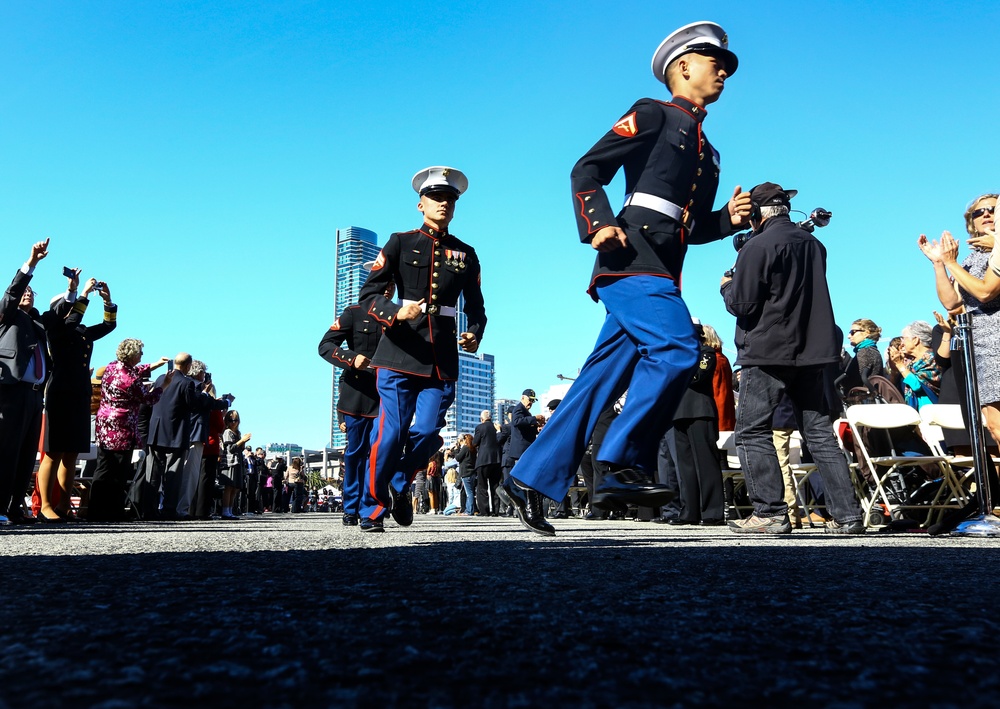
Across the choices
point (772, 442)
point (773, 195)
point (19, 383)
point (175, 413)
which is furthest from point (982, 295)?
point (175, 413)

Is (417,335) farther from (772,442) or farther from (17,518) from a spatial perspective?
(17,518)

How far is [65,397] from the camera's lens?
8383 mm

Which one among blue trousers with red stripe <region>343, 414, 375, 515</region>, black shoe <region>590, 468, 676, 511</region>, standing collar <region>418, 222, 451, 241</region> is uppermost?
standing collar <region>418, 222, 451, 241</region>

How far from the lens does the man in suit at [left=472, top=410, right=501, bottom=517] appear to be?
1560 centimetres

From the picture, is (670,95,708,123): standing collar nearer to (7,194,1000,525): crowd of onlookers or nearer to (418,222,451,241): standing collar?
(7,194,1000,525): crowd of onlookers

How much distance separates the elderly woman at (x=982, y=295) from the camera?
4.41 metres

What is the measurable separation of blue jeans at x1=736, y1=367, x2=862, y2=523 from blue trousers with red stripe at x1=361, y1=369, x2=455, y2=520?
184cm

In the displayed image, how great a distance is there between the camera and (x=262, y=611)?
5.43 feet

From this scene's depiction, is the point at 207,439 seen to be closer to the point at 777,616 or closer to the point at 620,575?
the point at 620,575

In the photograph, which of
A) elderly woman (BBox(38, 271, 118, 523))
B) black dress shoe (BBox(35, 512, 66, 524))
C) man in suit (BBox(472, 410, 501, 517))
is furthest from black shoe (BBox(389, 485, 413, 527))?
man in suit (BBox(472, 410, 501, 517))

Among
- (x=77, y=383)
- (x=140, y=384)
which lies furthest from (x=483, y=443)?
(x=77, y=383)

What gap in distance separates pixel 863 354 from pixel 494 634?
7582mm

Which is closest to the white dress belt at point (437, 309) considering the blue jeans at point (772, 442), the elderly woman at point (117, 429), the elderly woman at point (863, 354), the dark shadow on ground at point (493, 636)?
the blue jeans at point (772, 442)

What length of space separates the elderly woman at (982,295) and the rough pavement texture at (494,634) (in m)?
2.18
